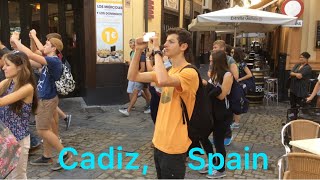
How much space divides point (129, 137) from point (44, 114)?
2123 millimetres

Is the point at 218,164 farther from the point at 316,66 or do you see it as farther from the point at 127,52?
the point at 316,66

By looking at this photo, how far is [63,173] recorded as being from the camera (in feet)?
15.8

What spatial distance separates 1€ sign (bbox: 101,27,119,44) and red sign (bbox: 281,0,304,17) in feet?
15.8

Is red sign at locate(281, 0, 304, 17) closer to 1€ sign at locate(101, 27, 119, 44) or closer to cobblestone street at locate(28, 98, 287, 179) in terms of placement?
cobblestone street at locate(28, 98, 287, 179)

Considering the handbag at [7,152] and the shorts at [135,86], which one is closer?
the handbag at [7,152]

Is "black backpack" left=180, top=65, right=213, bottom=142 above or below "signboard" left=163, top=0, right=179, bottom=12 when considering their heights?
below

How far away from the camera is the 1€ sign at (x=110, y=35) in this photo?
948 cm

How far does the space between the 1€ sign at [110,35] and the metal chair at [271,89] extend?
→ 447 cm

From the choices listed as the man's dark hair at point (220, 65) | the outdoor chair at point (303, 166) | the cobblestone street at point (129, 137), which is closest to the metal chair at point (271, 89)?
the cobblestone street at point (129, 137)

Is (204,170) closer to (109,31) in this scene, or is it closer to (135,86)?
(135,86)

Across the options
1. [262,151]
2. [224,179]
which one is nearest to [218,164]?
[224,179]

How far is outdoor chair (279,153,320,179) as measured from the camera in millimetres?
2865

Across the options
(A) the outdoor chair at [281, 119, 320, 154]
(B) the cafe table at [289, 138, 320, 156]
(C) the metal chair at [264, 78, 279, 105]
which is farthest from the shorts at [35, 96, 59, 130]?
(C) the metal chair at [264, 78, 279, 105]

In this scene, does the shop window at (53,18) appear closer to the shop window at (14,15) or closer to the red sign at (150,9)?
the shop window at (14,15)
